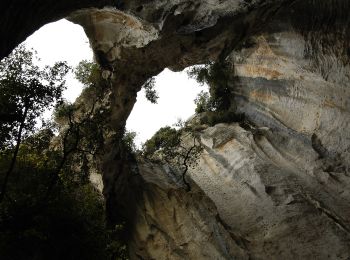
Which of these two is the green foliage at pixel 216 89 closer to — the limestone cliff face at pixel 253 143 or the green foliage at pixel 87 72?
the limestone cliff face at pixel 253 143

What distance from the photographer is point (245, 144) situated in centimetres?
2441

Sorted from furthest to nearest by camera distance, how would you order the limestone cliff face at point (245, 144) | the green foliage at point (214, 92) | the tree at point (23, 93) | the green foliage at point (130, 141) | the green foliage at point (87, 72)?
the green foliage at point (214, 92) → the green foliage at point (130, 141) → the green foliage at point (87, 72) → the limestone cliff face at point (245, 144) → the tree at point (23, 93)

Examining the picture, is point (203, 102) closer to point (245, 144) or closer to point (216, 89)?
point (216, 89)

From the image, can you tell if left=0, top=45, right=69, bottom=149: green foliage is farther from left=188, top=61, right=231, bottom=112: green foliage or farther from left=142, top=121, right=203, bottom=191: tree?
left=188, top=61, right=231, bottom=112: green foliage

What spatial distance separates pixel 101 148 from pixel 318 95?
12073mm

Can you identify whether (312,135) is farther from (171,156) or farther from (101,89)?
(101,89)

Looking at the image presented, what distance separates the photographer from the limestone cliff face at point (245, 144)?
17438 millimetres

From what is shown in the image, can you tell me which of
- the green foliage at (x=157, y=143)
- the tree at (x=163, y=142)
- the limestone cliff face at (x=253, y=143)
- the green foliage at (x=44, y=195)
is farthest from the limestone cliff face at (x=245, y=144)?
the green foliage at (x=44, y=195)

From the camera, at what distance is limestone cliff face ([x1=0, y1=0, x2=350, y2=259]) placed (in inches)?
687

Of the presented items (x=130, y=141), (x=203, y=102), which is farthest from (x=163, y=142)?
(x=203, y=102)

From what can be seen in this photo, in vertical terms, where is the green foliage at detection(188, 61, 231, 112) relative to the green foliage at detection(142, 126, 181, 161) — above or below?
above

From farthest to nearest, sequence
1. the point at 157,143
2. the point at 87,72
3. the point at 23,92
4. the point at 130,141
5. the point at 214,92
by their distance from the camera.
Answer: the point at 214,92, the point at 157,143, the point at 130,141, the point at 87,72, the point at 23,92

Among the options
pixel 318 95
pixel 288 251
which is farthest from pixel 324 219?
pixel 318 95

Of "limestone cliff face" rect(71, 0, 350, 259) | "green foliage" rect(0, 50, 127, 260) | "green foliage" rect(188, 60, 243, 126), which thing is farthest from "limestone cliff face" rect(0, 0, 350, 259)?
"green foliage" rect(188, 60, 243, 126)
